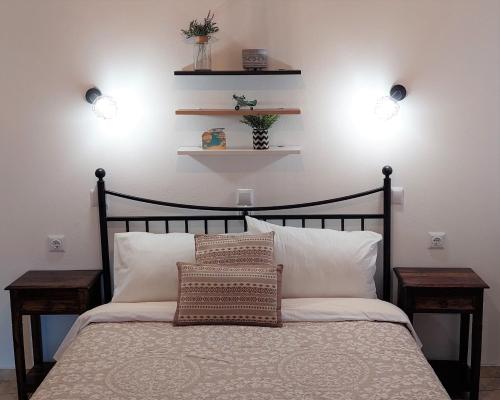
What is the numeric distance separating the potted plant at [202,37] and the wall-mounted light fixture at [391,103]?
0.89m

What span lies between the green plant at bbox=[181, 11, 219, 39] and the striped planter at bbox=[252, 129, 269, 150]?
545mm

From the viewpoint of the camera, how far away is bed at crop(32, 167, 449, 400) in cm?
226

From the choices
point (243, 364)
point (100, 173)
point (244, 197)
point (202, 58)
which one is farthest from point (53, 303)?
point (202, 58)

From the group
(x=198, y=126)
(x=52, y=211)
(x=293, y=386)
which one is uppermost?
(x=198, y=126)

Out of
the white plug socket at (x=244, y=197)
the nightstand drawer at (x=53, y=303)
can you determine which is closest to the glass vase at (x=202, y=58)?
the white plug socket at (x=244, y=197)

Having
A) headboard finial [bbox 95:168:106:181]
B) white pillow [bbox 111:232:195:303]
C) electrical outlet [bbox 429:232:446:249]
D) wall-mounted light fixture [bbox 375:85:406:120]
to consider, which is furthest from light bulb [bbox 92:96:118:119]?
electrical outlet [bbox 429:232:446:249]

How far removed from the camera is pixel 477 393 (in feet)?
10.4

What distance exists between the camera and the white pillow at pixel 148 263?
10.1 ft

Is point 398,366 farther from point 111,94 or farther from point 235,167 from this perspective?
point 111,94

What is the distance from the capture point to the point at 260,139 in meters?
3.26

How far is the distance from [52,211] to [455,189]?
2.17m

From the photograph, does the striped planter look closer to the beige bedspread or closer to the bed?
the bed

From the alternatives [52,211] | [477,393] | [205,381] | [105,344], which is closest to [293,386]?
[205,381]

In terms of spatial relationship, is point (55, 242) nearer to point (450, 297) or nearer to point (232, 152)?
point (232, 152)
